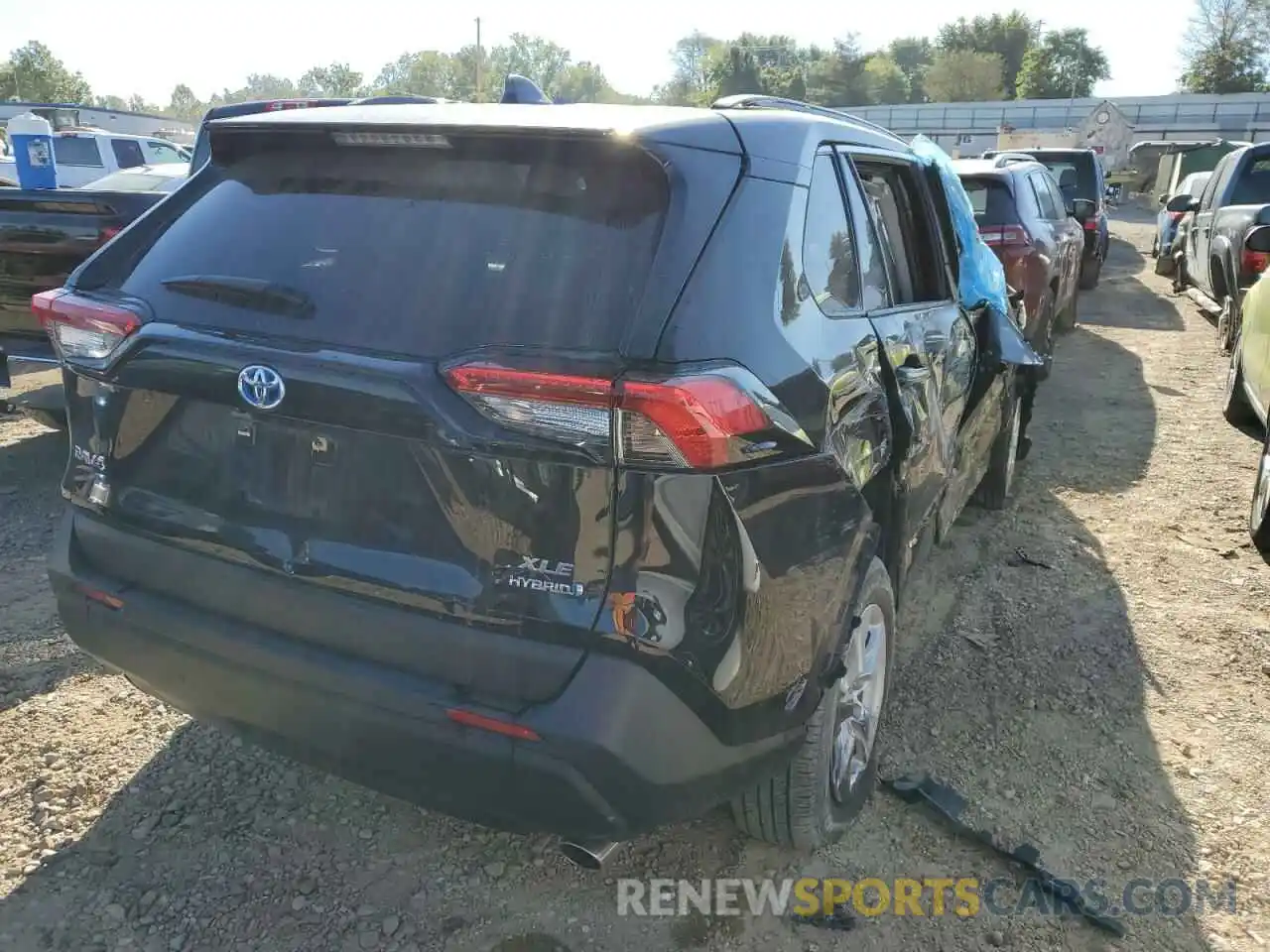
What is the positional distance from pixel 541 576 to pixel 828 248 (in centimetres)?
116

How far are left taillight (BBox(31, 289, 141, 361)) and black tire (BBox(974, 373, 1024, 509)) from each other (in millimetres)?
4104

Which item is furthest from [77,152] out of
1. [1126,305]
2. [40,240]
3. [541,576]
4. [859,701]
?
[541,576]

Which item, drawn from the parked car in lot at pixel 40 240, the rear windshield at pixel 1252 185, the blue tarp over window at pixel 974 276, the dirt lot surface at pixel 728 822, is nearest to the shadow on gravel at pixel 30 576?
the dirt lot surface at pixel 728 822

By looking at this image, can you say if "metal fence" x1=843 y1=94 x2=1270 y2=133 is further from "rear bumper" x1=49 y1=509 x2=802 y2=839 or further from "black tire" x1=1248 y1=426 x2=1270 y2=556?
"rear bumper" x1=49 y1=509 x2=802 y2=839

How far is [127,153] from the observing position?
19031mm

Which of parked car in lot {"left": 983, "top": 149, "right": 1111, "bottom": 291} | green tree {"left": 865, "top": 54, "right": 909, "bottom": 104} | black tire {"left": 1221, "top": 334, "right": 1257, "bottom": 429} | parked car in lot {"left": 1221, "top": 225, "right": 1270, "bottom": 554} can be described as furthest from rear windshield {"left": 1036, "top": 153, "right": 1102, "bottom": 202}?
green tree {"left": 865, "top": 54, "right": 909, "bottom": 104}

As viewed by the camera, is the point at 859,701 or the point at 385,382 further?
the point at 859,701

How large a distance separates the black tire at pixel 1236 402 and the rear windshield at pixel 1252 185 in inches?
169

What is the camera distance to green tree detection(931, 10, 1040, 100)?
9431 cm

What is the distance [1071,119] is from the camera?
57.6 m

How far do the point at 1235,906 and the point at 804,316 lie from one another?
6.45 ft

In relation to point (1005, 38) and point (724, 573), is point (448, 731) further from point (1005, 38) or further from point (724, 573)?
point (1005, 38)

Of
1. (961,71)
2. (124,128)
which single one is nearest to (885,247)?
(124,128)

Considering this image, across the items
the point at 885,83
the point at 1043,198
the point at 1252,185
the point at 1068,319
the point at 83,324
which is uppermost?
the point at 885,83
